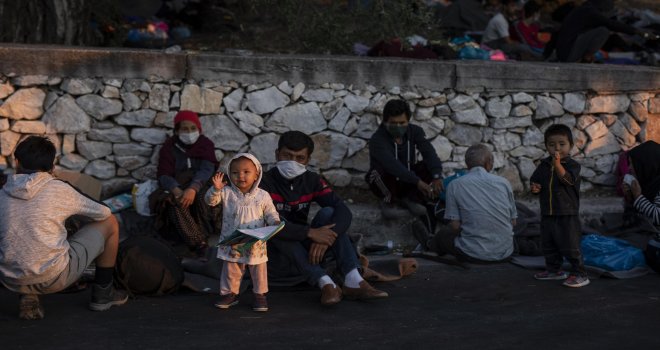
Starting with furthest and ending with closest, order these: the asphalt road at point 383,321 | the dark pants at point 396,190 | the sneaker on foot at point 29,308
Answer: the dark pants at point 396,190
the sneaker on foot at point 29,308
the asphalt road at point 383,321

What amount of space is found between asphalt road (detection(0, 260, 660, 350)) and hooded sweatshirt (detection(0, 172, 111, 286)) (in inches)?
12.9

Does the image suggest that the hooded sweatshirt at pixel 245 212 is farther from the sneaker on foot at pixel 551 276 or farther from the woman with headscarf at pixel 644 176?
the woman with headscarf at pixel 644 176

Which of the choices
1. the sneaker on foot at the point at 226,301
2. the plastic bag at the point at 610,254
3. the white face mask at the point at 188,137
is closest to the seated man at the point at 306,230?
the sneaker on foot at the point at 226,301

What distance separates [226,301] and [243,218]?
0.55 metres

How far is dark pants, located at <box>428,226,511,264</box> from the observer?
713 cm

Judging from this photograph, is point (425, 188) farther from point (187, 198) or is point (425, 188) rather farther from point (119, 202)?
point (119, 202)

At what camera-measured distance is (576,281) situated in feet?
21.2

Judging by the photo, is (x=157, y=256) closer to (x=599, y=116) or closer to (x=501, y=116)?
(x=501, y=116)

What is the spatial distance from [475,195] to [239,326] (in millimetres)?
2495

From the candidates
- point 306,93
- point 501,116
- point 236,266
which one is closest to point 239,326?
point 236,266

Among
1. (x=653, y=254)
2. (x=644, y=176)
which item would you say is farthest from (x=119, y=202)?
(x=644, y=176)

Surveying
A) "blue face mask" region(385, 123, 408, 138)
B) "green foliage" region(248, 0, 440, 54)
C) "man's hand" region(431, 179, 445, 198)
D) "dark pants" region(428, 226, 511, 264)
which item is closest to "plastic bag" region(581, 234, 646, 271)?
"dark pants" region(428, 226, 511, 264)

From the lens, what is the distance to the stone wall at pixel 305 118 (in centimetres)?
771

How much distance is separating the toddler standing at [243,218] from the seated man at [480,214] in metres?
1.88
